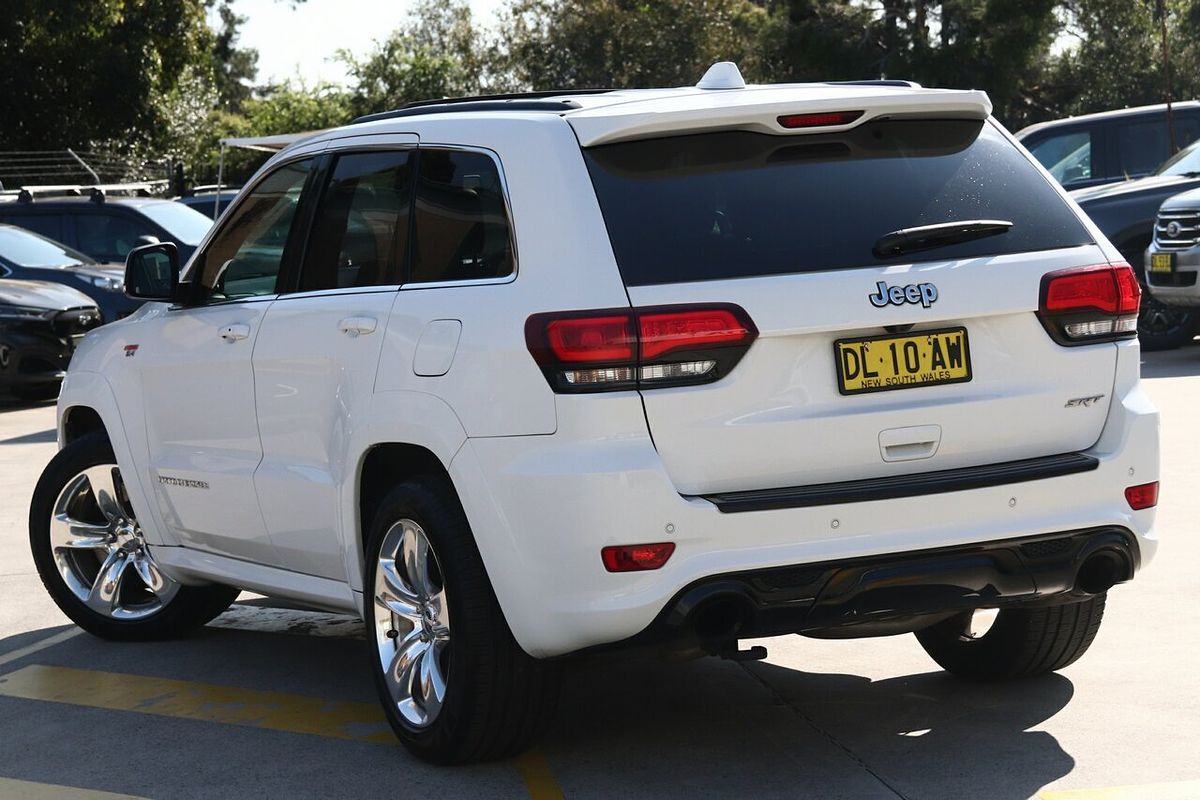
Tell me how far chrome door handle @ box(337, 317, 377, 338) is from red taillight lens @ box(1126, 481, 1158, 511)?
81.4 inches

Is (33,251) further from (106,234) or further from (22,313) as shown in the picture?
(22,313)

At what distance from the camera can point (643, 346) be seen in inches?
165

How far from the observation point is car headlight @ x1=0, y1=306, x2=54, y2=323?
50.0 ft

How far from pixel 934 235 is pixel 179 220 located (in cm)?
1484

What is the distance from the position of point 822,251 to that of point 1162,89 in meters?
46.1

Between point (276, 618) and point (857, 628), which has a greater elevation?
point (857, 628)

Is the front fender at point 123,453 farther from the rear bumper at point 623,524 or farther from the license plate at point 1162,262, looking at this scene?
the license plate at point 1162,262

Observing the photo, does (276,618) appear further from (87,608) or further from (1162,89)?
(1162,89)

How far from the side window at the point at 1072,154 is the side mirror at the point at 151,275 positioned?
→ 12.0 meters

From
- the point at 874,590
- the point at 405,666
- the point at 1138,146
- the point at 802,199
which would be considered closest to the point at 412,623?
the point at 405,666

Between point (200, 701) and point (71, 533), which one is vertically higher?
point (71, 533)

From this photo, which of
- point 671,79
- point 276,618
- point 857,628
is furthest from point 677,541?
point 671,79

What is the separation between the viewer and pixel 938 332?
4434 millimetres

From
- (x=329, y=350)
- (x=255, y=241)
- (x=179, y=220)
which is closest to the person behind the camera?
(x=329, y=350)
